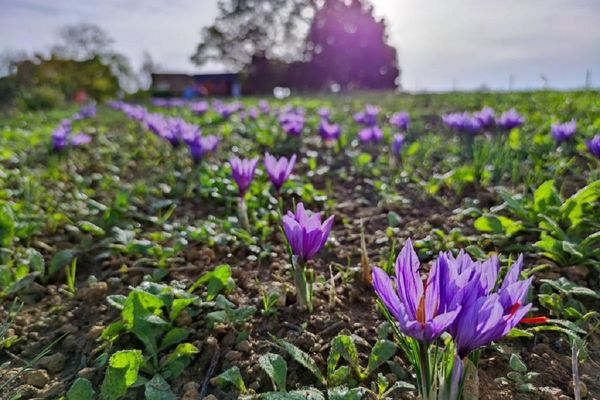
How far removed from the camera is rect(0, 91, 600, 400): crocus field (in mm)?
1235

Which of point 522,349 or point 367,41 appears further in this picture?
point 367,41

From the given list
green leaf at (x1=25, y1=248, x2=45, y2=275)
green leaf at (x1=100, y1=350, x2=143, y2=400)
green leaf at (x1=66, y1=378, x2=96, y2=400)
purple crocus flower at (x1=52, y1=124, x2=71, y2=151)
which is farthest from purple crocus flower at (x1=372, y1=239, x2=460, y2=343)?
purple crocus flower at (x1=52, y1=124, x2=71, y2=151)

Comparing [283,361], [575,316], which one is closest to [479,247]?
[575,316]

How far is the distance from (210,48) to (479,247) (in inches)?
1338

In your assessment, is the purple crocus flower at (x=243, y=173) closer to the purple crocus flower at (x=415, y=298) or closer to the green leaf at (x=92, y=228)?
the green leaf at (x=92, y=228)

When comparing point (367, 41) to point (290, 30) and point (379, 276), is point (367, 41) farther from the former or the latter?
point (379, 276)

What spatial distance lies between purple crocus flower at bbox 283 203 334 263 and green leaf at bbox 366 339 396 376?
360mm

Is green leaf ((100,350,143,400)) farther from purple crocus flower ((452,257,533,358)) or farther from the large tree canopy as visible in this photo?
the large tree canopy

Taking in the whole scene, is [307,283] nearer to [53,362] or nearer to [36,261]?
[53,362]

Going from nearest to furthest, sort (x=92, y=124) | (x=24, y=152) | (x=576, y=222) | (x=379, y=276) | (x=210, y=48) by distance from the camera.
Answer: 1. (x=379, y=276)
2. (x=576, y=222)
3. (x=24, y=152)
4. (x=92, y=124)
5. (x=210, y=48)

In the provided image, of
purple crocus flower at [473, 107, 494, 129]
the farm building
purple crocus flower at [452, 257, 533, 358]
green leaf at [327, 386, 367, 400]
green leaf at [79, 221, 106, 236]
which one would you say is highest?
the farm building

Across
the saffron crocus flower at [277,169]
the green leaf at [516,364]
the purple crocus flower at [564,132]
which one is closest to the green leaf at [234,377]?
the green leaf at [516,364]

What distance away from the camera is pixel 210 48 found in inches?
1331

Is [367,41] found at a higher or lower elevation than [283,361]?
higher
